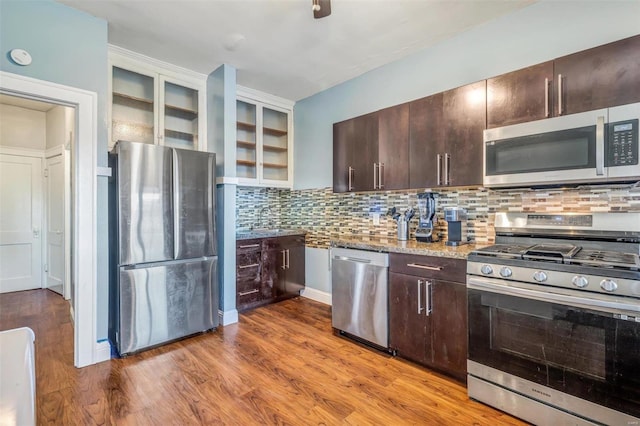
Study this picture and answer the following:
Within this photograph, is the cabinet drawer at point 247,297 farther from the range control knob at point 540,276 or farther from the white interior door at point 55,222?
the range control knob at point 540,276

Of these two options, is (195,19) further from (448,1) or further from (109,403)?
(109,403)

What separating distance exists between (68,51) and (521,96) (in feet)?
11.4

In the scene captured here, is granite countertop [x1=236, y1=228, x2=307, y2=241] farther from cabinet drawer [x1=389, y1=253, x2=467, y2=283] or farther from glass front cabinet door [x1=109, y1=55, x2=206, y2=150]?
cabinet drawer [x1=389, y1=253, x2=467, y2=283]

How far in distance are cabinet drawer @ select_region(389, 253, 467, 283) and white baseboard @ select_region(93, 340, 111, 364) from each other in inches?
98.2

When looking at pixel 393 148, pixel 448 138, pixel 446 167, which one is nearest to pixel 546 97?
pixel 448 138

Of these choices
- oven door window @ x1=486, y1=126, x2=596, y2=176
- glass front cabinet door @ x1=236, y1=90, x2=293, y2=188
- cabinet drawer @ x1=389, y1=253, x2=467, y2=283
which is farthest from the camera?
glass front cabinet door @ x1=236, y1=90, x2=293, y2=188

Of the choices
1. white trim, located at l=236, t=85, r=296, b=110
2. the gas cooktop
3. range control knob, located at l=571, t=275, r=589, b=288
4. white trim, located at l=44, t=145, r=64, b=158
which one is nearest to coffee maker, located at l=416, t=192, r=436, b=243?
the gas cooktop

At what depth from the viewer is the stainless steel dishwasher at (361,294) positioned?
252cm

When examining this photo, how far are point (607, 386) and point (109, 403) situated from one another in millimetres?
2916

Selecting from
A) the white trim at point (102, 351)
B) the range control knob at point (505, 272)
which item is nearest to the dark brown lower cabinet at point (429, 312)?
the range control knob at point (505, 272)

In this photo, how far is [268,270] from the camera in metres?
3.84

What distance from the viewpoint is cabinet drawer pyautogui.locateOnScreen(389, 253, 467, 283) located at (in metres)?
2.09

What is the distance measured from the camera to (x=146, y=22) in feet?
8.23

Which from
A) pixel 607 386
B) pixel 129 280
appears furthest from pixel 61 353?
pixel 607 386
